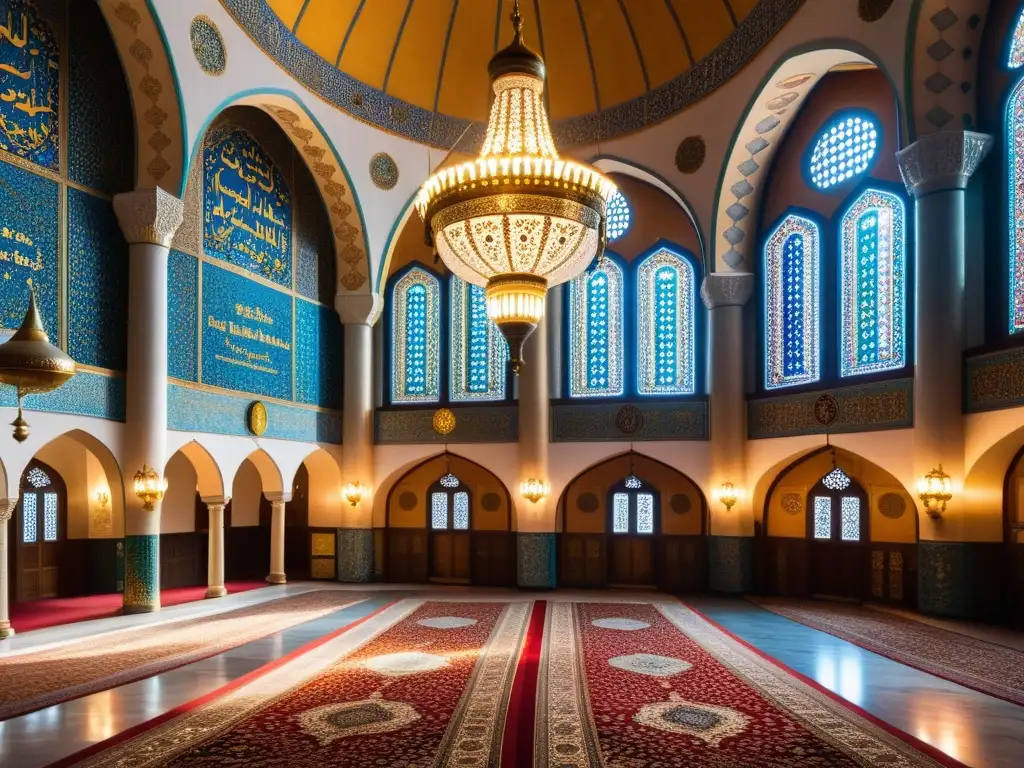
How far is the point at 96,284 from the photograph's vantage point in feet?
27.1

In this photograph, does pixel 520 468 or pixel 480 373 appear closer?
pixel 520 468

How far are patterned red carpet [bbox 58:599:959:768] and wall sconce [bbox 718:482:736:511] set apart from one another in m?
3.21

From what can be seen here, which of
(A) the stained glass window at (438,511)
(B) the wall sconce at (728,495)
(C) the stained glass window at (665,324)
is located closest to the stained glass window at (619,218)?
A: (C) the stained glass window at (665,324)

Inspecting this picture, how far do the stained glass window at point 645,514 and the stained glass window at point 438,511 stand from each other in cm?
281

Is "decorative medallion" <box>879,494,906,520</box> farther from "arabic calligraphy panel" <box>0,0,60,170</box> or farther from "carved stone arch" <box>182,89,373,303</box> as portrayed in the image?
"arabic calligraphy panel" <box>0,0,60,170</box>

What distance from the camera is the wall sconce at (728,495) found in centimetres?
1020

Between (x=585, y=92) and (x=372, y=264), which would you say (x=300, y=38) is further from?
(x=585, y=92)

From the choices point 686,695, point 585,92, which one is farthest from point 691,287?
point 686,695

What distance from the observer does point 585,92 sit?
11305mm

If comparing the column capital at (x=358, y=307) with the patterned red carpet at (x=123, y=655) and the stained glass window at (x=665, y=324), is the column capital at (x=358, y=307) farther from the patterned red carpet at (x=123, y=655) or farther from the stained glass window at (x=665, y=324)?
the patterned red carpet at (x=123, y=655)

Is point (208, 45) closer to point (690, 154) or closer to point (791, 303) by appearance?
point (690, 154)

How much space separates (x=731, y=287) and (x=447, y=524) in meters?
5.19

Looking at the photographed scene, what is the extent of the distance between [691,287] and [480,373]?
3.13 meters

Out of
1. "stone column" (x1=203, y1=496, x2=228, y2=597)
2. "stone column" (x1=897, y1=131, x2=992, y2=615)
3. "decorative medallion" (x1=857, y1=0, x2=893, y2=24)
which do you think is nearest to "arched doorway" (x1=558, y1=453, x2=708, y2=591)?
"stone column" (x1=897, y1=131, x2=992, y2=615)
